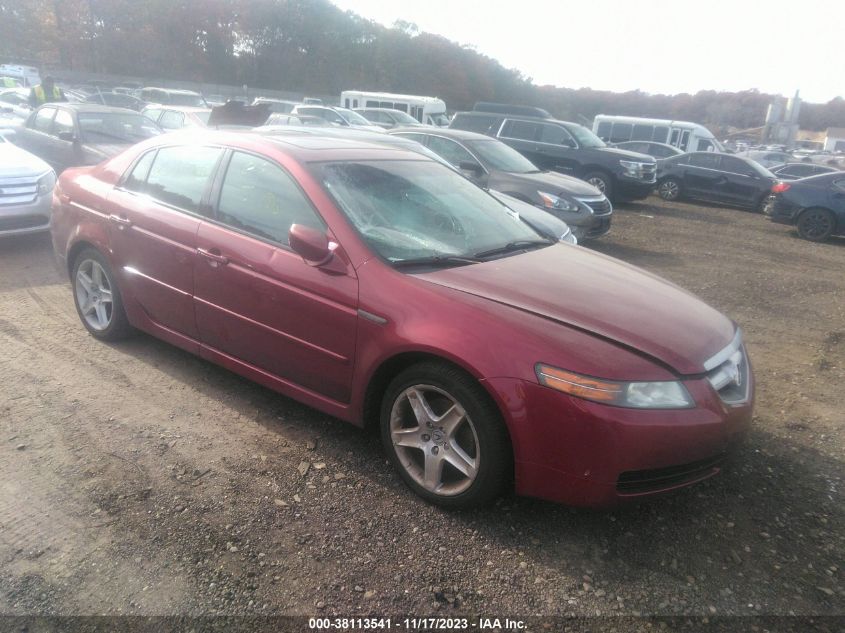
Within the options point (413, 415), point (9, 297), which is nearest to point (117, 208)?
point (9, 297)

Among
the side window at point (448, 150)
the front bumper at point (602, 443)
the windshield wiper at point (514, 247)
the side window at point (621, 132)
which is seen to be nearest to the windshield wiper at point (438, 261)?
the windshield wiper at point (514, 247)

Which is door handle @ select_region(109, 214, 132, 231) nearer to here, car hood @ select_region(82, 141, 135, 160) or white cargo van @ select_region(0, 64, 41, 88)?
car hood @ select_region(82, 141, 135, 160)

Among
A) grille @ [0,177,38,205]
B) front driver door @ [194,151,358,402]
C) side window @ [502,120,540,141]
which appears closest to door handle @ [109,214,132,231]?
front driver door @ [194,151,358,402]

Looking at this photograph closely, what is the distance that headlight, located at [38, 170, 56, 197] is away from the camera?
23.9 feet

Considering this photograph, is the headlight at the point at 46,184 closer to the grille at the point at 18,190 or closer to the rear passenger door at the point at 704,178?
the grille at the point at 18,190

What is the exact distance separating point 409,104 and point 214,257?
22.4 m

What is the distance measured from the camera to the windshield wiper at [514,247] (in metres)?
3.53

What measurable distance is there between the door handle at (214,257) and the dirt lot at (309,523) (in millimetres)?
880

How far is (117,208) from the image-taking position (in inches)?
172

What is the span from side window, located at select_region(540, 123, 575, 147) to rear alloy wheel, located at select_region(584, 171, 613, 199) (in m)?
0.80

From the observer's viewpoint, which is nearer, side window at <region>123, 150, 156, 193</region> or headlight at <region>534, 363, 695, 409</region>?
headlight at <region>534, 363, 695, 409</region>

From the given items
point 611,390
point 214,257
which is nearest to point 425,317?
point 611,390

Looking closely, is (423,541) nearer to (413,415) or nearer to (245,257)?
(413,415)

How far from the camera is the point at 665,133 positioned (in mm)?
23297
